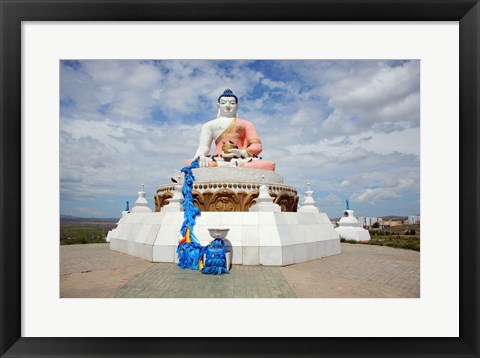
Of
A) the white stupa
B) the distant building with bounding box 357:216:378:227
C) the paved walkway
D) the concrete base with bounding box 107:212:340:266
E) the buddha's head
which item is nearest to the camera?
the paved walkway

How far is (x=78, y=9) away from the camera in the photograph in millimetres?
4570

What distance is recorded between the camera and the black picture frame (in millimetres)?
4379

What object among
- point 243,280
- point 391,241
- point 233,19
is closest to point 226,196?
point 243,280

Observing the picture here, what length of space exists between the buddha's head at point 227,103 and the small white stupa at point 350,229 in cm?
982

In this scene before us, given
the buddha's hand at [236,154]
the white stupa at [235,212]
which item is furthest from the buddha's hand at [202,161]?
the buddha's hand at [236,154]

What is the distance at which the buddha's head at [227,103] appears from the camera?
49.8ft

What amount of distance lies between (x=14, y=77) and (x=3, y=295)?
11.2 feet

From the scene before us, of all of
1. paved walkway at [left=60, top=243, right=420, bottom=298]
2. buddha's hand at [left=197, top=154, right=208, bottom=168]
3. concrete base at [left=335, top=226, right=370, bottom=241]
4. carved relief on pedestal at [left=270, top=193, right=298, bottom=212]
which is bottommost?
concrete base at [left=335, top=226, right=370, bottom=241]

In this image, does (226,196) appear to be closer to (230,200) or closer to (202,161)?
(230,200)

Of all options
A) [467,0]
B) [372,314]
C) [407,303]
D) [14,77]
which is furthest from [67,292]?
[467,0]

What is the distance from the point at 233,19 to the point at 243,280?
5422 mm

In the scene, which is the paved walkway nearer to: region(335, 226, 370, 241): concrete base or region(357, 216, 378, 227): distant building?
region(357, 216, 378, 227): distant building

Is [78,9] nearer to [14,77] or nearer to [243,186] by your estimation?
[14,77]

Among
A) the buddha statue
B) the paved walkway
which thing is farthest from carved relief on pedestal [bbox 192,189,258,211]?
the paved walkway
